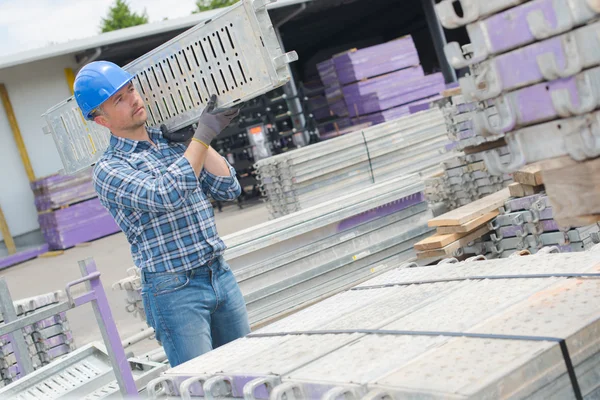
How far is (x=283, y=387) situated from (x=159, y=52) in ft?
6.45

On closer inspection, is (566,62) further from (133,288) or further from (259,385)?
(133,288)

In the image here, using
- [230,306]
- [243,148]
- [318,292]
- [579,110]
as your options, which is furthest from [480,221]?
[243,148]

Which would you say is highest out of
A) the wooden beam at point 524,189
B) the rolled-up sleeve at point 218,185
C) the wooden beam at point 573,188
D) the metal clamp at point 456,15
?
the metal clamp at point 456,15

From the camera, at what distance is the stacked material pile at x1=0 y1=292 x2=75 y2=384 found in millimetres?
5031

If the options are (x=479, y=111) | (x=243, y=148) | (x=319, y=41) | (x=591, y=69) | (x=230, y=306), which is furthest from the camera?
(x=319, y=41)

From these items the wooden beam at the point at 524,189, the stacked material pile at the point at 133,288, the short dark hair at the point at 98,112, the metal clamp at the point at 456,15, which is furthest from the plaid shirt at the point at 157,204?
the wooden beam at the point at 524,189

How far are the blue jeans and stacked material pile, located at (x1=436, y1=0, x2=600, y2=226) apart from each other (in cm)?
152

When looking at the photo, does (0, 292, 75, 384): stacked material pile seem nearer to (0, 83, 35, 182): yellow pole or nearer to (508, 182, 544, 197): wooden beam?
(508, 182, 544, 197): wooden beam

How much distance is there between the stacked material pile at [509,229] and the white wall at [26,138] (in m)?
11.6

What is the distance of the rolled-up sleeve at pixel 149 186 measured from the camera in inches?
126

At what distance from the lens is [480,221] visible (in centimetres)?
591

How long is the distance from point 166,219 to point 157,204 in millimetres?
163

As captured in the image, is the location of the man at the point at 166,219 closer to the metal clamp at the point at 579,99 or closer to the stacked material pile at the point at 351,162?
the metal clamp at the point at 579,99

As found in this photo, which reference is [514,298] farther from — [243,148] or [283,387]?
[243,148]
